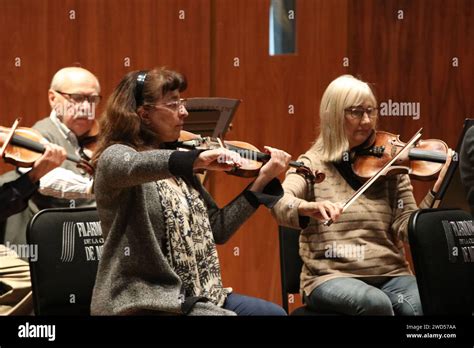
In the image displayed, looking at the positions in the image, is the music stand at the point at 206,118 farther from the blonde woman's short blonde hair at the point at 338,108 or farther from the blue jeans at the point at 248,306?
the blue jeans at the point at 248,306

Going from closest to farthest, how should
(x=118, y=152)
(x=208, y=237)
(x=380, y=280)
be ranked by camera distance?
1. (x=118, y=152)
2. (x=208, y=237)
3. (x=380, y=280)

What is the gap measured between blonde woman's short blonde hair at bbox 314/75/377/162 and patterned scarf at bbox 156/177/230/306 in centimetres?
61

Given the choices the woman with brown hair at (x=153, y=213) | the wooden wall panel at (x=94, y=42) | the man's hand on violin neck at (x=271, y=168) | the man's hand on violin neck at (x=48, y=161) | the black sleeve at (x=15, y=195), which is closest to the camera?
the woman with brown hair at (x=153, y=213)

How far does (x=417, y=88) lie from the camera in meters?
3.00

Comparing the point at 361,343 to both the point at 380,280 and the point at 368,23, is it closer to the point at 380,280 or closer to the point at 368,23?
the point at 380,280

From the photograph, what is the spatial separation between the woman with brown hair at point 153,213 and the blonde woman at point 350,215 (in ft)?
1.25

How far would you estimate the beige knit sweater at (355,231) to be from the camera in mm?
2762

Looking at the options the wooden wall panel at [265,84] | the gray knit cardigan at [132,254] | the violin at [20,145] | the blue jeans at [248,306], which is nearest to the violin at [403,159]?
the wooden wall panel at [265,84]

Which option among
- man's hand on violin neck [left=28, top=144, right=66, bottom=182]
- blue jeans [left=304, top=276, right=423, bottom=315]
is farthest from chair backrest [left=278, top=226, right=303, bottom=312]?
man's hand on violin neck [left=28, top=144, right=66, bottom=182]

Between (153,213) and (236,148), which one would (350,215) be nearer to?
(236,148)

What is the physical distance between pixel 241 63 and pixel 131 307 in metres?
1.20

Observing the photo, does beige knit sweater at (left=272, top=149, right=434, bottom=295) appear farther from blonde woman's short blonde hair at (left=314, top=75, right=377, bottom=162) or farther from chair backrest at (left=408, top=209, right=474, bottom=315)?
chair backrest at (left=408, top=209, right=474, bottom=315)

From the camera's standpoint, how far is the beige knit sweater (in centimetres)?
276

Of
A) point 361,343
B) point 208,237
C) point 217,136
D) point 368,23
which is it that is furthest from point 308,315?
point 368,23
